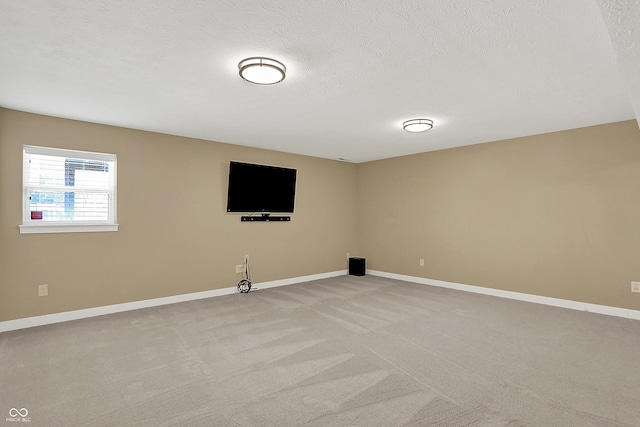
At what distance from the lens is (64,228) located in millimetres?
3943

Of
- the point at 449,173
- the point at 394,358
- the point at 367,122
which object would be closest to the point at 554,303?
the point at 449,173

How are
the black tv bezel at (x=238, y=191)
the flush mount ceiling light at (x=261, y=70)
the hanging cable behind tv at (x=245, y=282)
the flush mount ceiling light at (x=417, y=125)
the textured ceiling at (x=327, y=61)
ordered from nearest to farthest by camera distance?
the textured ceiling at (x=327, y=61)
the flush mount ceiling light at (x=261, y=70)
the flush mount ceiling light at (x=417, y=125)
the black tv bezel at (x=238, y=191)
the hanging cable behind tv at (x=245, y=282)

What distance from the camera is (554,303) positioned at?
461cm

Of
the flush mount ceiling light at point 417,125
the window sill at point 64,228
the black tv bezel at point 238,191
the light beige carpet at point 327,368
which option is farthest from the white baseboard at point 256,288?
the flush mount ceiling light at point 417,125

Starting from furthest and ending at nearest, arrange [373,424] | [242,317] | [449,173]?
1. [449,173]
2. [242,317]
3. [373,424]

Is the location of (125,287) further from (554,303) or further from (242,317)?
(554,303)

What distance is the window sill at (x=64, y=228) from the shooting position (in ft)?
12.2

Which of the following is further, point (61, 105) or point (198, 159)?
point (198, 159)

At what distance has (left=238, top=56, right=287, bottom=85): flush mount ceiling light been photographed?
2.47 m

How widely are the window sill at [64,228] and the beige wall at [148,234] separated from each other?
5 centimetres

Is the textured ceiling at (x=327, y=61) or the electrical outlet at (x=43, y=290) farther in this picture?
the electrical outlet at (x=43, y=290)

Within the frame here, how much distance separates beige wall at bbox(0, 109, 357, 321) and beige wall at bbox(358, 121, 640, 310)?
1.86 m

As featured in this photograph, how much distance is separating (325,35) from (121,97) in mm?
2275

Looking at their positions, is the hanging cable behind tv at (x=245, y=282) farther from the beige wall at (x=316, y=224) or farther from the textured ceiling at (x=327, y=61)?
the textured ceiling at (x=327, y=61)
